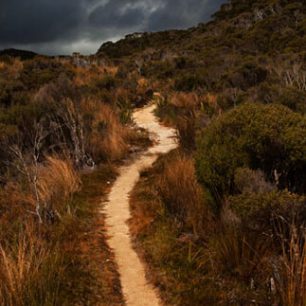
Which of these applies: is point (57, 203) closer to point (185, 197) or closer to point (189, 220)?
point (185, 197)

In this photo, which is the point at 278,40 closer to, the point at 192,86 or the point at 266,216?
the point at 192,86

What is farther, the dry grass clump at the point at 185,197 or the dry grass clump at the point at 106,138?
the dry grass clump at the point at 106,138

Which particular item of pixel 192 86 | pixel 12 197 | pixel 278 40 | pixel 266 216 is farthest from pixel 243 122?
pixel 278 40

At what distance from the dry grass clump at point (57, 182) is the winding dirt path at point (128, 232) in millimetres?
667

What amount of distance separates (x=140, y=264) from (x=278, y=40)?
3301 centimetres

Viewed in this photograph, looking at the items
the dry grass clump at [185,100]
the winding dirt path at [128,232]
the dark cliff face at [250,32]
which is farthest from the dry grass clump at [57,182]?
the dark cliff face at [250,32]

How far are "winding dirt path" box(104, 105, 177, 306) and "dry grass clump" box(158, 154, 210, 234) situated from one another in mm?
696

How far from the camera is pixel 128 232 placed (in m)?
6.13

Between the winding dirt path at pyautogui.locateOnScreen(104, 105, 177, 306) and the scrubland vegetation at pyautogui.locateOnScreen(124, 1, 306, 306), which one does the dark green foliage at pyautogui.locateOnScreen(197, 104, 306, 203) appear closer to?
the scrubland vegetation at pyautogui.locateOnScreen(124, 1, 306, 306)

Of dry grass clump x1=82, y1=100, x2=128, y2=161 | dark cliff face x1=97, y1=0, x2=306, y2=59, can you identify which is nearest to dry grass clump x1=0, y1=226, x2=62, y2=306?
dry grass clump x1=82, y1=100, x2=128, y2=161

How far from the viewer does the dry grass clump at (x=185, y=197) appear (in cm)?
553

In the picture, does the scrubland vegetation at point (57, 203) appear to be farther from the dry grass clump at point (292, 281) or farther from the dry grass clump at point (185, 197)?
the dry grass clump at point (292, 281)

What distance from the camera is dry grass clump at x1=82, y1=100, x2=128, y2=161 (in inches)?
397

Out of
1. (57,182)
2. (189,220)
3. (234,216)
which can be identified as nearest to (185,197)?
(189,220)
